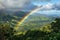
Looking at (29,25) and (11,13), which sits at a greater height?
(11,13)

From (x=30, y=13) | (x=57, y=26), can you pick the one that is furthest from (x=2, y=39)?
(x=57, y=26)

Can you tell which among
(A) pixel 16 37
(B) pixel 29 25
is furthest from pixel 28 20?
(A) pixel 16 37

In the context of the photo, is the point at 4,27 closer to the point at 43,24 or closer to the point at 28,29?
the point at 28,29

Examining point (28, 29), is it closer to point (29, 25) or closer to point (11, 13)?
point (29, 25)

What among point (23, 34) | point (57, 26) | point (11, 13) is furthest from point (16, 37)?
point (57, 26)

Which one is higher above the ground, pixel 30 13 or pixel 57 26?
pixel 30 13

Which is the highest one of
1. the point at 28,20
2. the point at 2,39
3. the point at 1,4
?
the point at 1,4

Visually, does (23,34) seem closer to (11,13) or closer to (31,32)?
(31,32)
